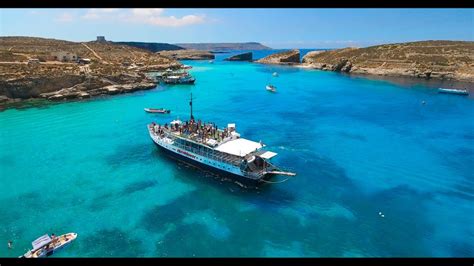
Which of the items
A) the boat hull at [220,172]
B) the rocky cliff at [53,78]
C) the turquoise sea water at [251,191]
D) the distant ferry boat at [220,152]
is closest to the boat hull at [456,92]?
the turquoise sea water at [251,191]

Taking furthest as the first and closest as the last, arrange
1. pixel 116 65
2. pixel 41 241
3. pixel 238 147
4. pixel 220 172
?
pixel 116 65
pixel 238 147
pixel 220 172
pixel 41 241

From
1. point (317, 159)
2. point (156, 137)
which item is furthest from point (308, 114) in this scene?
point (156, 137)

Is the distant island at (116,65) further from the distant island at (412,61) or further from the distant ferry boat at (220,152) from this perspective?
the distant ferry boat at (220,152)

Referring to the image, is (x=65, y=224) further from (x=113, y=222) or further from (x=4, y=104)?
(x=4, y=104)

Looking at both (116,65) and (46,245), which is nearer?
(46,245)

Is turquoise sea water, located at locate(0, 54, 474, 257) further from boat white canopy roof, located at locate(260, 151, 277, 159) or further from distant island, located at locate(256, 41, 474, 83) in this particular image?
distant island, located at locate(256, 41, 474, 83)

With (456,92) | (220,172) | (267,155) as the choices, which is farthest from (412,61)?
(220,172)

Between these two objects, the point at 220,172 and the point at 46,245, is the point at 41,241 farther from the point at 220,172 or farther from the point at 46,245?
the point at 220,172

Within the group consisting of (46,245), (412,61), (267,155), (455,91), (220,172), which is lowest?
(46,245)
